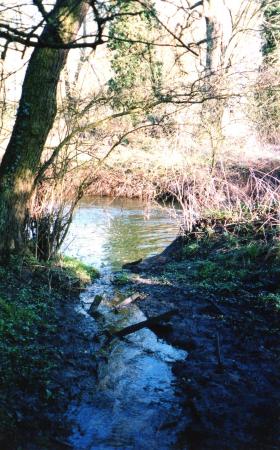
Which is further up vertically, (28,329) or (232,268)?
(232,268)

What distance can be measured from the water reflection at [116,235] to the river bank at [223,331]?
5.09 feet

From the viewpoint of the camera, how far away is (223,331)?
643cm

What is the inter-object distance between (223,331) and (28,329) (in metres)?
2.67

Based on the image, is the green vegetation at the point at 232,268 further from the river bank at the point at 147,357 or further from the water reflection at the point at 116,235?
the water reflection at the point at 116,235

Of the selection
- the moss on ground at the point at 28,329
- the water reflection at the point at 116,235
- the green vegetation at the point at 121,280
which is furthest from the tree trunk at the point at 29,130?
the water reflection at the point at 116,235

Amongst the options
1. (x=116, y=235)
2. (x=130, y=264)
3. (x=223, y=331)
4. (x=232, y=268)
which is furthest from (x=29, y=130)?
(x=116, y=235)

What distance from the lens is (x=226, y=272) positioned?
28.0 feet

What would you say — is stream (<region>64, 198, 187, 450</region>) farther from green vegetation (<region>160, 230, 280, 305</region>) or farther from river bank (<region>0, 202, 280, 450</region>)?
green vegetation (<region>160, 230, 280, 305</region>)

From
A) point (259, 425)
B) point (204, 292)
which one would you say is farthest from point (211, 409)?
point (204, 292)

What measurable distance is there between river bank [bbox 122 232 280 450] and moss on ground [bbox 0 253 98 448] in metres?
1.32

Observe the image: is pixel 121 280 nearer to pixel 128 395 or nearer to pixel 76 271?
pixel 76 271

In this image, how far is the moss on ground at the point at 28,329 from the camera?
4.22 m

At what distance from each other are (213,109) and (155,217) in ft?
18.9

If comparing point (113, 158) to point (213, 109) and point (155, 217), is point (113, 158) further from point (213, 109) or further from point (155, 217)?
point (155, 217)
